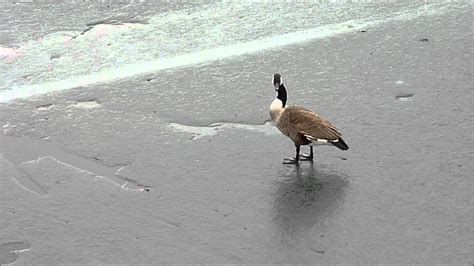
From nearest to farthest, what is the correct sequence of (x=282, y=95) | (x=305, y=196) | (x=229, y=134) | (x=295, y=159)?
(x=305, y=196) < (x=295, y=159) < (x=282, y=95) < (x=229, y=134)

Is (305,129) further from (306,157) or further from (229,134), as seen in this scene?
(229,134)

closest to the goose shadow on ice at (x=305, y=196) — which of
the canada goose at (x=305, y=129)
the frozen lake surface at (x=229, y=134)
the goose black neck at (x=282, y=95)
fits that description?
the frozen lake surface at (x=229, y=134)

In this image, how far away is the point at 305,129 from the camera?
20.7 ft

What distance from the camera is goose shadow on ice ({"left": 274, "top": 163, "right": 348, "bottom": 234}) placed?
5613 mm

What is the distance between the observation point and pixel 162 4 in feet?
31.8

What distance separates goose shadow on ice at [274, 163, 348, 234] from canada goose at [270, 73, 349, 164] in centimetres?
17

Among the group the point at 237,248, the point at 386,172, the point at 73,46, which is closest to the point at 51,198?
the point at 237,248

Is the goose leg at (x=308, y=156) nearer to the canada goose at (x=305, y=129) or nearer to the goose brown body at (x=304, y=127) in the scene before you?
the canada goose at (x=305, y=129)

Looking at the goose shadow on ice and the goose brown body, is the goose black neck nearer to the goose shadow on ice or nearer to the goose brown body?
the goose brown body

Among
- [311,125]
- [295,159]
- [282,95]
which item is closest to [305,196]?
[295,159]

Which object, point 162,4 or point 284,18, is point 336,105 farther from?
point 162,4

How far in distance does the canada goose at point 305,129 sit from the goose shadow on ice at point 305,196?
0.56ft

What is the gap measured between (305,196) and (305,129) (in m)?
0.59

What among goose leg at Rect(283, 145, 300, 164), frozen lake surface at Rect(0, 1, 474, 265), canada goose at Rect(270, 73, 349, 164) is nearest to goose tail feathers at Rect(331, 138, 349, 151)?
canada goose at Rect(270, 73, 349, 164)
